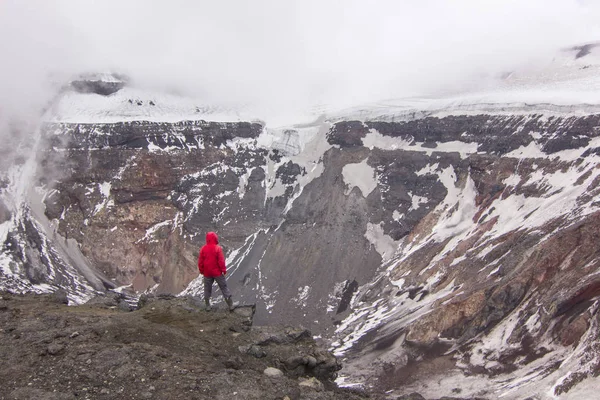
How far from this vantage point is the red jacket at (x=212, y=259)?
1827cm

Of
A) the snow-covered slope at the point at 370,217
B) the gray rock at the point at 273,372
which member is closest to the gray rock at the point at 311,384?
the gray rock at the point at 273,372

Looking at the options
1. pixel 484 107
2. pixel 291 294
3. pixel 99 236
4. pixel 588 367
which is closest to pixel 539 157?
pixel 484 107

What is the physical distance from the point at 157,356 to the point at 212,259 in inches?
208

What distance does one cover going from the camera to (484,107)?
84125mm

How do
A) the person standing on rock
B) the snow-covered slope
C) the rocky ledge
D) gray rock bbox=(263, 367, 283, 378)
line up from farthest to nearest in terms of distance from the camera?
the snow-covered slope < the person standing on rock < gray rock bbox=(263, 367, 283, 378) < the rocky ledge

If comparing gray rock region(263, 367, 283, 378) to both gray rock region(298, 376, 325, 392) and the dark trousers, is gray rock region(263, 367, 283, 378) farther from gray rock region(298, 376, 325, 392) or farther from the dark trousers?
the dark trousers

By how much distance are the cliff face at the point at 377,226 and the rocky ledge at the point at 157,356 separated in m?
19.5

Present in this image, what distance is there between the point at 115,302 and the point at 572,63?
9013 centimetres

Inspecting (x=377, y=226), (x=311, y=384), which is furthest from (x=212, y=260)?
(x=377, y=226)

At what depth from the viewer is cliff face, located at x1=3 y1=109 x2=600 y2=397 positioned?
139ft

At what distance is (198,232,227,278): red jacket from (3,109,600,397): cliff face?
Result: 68.1 feet

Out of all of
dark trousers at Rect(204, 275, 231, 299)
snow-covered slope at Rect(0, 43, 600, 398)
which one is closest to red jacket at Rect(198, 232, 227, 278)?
dark trousers at Rect(204, 275, 231, 299)

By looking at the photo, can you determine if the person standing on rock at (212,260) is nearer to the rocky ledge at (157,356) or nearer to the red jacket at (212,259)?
the red jacket at (212,259)

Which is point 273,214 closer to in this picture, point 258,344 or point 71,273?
point 71,273
